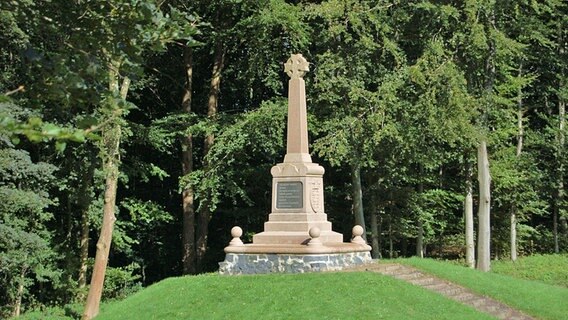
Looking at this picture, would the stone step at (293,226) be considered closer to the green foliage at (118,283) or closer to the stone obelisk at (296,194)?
the stone obelisk at (296,194)

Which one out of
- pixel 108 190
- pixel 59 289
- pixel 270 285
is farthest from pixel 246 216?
pixel 270 285

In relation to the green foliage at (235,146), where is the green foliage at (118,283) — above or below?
below

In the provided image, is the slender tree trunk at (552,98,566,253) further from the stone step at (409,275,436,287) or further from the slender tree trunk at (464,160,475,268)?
the stone step at (409,275,436,287)

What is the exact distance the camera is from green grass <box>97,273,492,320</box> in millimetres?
11211

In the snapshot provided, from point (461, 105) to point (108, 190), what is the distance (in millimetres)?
10886

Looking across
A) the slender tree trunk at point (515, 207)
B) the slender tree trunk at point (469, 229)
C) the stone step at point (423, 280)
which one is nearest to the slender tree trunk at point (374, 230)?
the slender tree trunk at point (469, 229)

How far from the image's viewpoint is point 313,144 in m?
19.6

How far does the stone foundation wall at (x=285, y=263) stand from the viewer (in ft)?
46.4

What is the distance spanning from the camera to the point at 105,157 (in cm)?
1675

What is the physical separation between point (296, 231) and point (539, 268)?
12.3 m

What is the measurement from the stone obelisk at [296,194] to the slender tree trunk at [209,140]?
330 inches

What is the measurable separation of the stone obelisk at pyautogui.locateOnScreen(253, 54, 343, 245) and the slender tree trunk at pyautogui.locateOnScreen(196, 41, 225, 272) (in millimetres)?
8382

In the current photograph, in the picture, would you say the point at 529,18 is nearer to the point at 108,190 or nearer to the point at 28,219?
the point at 108,190

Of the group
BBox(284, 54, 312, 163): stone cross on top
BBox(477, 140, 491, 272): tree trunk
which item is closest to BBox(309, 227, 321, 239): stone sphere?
BBox(284, 54, 312, 163): stone cross on top
